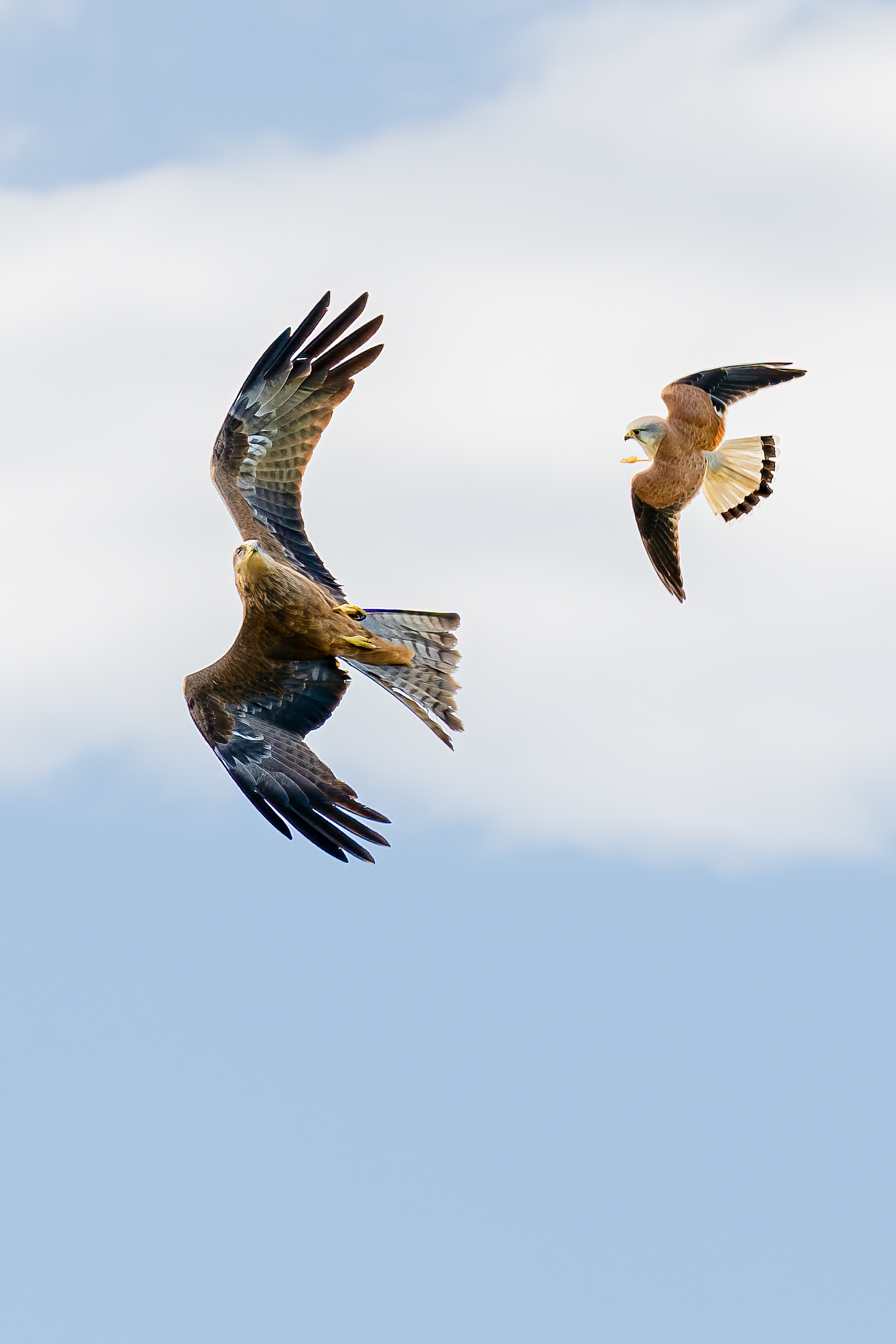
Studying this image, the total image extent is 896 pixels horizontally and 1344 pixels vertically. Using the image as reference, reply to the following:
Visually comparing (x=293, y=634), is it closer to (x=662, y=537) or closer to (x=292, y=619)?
(x=292, y=619)

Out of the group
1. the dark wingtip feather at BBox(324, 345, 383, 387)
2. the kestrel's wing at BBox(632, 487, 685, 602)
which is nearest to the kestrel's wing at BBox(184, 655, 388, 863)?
the dark wingtip feather at BBox(324, 345, 383, 387)

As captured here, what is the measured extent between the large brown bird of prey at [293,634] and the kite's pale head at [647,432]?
2.65 meters

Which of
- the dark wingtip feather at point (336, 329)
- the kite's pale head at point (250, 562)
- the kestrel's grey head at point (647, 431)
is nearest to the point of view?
the kite's pale head at point (250, 562)

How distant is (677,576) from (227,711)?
4.58m

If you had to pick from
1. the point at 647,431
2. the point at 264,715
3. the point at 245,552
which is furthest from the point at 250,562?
the point at 647,431

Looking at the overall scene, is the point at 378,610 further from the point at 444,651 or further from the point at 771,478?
the point at 771,478

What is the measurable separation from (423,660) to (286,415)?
2.21 metres

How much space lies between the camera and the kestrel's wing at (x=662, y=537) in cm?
1691

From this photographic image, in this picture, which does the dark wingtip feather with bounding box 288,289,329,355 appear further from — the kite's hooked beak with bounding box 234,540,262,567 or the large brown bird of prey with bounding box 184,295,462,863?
the kite's hooked beak with bounding box 234,540,262,567

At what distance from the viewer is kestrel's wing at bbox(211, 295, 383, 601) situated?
49.1 feet

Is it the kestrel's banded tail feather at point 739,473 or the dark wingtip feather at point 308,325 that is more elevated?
the kestrel's banded tail feather at point 739,473

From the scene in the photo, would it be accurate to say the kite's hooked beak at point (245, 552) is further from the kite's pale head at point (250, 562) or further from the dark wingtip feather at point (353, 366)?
the dark wingtip feather at point (353, 366)

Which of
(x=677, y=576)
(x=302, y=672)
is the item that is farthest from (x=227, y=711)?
(x=677, y=576)

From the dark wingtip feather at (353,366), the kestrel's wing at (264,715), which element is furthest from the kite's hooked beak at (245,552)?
the dark wingtip feather at (353,366)
